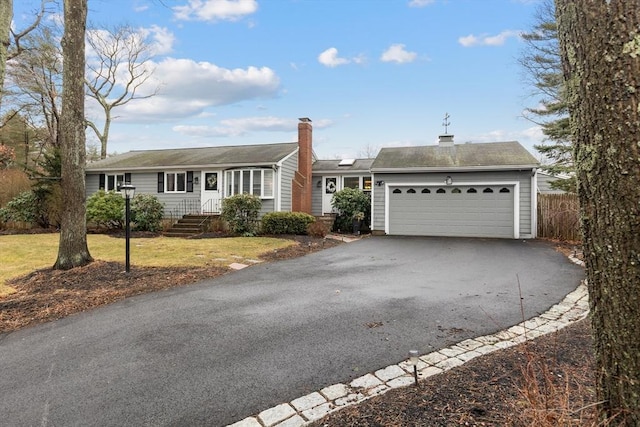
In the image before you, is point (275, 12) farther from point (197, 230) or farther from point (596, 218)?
point (596, 218)

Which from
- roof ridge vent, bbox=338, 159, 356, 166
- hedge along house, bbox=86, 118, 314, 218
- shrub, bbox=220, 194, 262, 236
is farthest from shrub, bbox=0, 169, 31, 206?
roof ridge vent, bbox=338, 159, 356, 166

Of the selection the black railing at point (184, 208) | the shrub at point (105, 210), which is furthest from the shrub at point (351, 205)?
the shrub at point (105, 210)

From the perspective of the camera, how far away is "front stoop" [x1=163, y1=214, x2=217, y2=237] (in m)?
15.7

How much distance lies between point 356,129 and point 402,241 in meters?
12.0

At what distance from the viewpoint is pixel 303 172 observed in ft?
62.3

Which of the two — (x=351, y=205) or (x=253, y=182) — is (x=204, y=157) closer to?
(x=253, y=182)

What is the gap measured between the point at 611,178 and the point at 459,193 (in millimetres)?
13933

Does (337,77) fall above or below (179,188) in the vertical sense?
above

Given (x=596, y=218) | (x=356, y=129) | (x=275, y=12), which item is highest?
(x=275, y=12)

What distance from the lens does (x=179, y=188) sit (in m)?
18.7

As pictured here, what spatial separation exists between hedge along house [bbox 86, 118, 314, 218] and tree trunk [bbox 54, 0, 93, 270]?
367 inches

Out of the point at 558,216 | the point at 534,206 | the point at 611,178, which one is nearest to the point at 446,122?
the point at 534,206

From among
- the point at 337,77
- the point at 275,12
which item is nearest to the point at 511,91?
the point at 337,77

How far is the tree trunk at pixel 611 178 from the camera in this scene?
139cm
